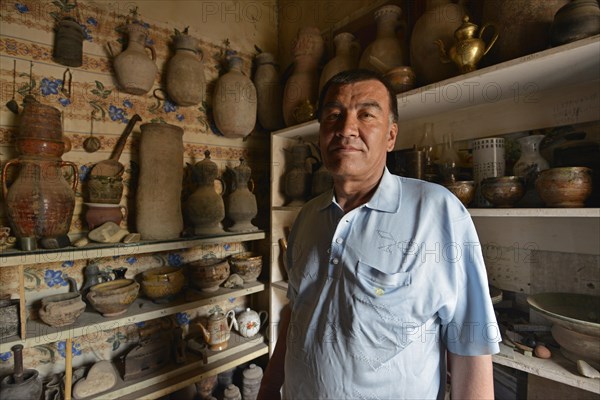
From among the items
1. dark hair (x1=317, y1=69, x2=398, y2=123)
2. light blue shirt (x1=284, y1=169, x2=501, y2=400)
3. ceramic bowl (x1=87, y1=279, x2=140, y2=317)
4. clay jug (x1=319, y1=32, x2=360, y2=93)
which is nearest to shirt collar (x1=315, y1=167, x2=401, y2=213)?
light blue shirt (x1=284, y1=169, x2=501, y2=400)

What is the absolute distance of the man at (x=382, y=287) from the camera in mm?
638

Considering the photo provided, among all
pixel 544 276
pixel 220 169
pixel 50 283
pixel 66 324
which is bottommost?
pixel 66 324

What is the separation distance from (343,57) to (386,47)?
10.0 inches

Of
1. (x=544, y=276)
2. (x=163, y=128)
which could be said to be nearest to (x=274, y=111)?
(x=163, y=128)

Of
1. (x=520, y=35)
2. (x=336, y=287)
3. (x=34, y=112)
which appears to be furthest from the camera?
(x=34, y=112)

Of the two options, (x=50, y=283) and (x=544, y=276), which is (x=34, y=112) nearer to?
(x=50, y=283)

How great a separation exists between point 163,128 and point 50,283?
85 centimetres

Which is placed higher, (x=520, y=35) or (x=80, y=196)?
(x=520, y=35)

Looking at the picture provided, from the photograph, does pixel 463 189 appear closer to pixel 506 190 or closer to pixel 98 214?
pixel 506 190

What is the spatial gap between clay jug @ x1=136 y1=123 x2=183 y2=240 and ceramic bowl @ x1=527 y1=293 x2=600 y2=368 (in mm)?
1453

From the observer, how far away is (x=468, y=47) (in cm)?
89

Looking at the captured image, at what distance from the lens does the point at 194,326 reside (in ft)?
5.42

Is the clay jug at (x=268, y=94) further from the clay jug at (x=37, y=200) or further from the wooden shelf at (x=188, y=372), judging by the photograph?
the wooden shelf at (x=188, y=372)

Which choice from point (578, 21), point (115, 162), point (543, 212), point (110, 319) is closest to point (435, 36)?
point (578, 21)
